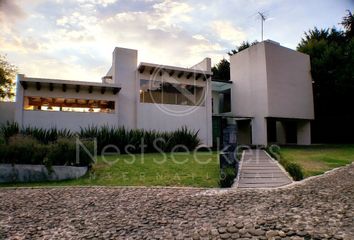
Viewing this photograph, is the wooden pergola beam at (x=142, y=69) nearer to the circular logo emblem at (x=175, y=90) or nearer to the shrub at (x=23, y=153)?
the circular logo emblem at (x=175, y=90)

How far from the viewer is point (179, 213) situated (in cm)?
679

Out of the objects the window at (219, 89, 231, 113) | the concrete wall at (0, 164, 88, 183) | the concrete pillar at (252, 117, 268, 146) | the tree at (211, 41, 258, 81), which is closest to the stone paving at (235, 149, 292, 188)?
the concrete wall at (0, 164, 88, 183)

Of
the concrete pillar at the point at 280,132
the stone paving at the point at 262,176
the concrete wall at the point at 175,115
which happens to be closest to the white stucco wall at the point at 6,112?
the concrete wall at the point at 175,115

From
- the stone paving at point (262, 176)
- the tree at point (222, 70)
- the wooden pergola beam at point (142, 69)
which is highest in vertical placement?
the tree at point (222, 70)

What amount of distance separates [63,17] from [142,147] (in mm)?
8944

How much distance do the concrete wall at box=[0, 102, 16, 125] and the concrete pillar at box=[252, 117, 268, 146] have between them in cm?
1895

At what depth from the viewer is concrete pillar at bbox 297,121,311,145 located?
26.5 meters

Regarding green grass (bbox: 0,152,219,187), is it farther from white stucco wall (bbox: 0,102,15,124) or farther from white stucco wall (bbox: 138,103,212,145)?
white stucco wall (bbox: 0,102,15,124)

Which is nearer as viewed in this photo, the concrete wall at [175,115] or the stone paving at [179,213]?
the stone paving at [179,213]

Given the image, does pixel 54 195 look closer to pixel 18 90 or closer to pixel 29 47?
pixel 29 47

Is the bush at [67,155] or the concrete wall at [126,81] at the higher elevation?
the concrete wall at [126,81]

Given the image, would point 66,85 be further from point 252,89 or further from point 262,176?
point 252,89

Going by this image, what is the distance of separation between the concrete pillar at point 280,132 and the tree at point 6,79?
27474 mm

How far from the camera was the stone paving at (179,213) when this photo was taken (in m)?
5.70
